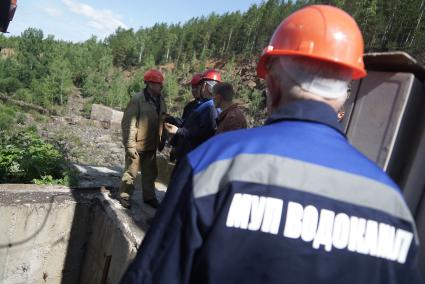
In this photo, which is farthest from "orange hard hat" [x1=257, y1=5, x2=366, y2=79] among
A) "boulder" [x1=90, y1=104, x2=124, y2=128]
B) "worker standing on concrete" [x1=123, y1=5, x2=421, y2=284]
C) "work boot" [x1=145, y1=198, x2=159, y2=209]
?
"boulder" [x1=90, y1=104, x2=124, y2=128]

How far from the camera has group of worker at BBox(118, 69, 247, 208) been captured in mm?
3988

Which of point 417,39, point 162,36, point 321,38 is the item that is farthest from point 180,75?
point 321,38

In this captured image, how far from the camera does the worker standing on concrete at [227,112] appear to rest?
3531 millimetres

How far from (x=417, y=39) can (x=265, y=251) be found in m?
40.9

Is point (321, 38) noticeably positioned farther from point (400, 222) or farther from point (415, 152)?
point (415, 152)

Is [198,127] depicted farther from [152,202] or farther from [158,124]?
[152,202]

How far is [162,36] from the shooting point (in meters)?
72.6

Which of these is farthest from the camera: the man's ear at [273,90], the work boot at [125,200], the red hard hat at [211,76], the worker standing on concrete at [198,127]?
the work boot at [125,200]

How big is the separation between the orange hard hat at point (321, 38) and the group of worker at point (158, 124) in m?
2.45

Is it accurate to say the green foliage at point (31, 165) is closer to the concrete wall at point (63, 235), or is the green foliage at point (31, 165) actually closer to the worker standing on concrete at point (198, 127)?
the concrete wall at point (63, 235)

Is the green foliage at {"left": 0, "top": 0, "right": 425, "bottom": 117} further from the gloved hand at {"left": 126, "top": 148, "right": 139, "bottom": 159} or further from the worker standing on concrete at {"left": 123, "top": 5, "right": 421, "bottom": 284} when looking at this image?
the worker standing on concrete at {"left": 123, "top": 5, "right": 421, "bottom": 284}

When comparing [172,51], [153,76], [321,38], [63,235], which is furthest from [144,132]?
[172,51]

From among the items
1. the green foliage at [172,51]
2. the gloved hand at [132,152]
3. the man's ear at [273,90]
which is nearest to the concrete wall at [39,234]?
the gloved hand at [132,152]

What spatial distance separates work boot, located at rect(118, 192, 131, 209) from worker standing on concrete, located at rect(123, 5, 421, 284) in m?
3.81
